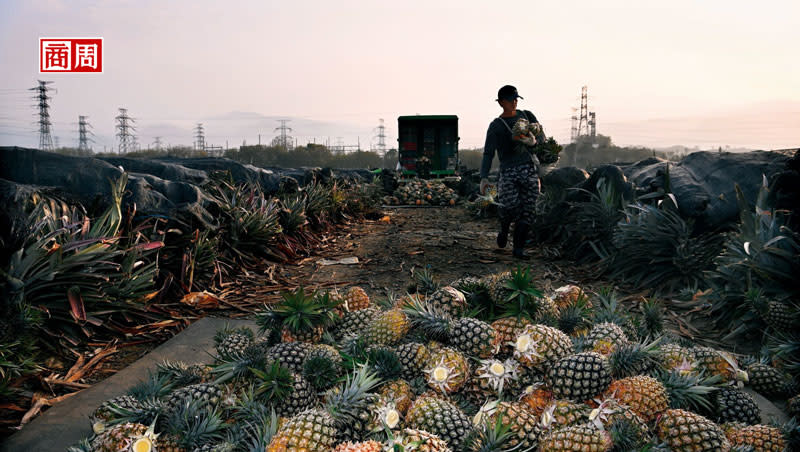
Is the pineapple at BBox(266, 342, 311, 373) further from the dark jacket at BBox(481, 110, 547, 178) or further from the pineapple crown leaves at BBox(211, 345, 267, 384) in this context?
the dark jacket at BBox(481, 110, 547, 178)

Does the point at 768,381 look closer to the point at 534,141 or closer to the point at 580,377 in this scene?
the point at 580,377

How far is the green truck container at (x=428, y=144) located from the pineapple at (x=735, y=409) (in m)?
16.9

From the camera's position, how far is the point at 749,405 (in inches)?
88.2

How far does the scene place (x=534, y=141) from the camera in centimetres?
695

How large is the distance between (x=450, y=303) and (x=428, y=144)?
17.9 metres

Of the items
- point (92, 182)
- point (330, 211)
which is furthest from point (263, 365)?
point (330, 211)

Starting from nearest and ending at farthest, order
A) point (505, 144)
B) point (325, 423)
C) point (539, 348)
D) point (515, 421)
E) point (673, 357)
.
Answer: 1. point (325, 423)
2. point (515, 421)
3. point (539, 348)
4. point (673, 357)
5. point (505, 144)

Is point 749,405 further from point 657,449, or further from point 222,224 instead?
point 222,224

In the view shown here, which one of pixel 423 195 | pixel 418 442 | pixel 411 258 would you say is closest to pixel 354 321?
pixel 418 442

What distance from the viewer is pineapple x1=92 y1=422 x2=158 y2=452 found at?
184cm

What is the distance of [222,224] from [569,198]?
18.3 ft

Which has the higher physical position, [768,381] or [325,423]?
[325,423]

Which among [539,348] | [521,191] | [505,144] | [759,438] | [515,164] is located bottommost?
[759,438]

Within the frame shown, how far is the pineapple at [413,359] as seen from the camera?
216cm
